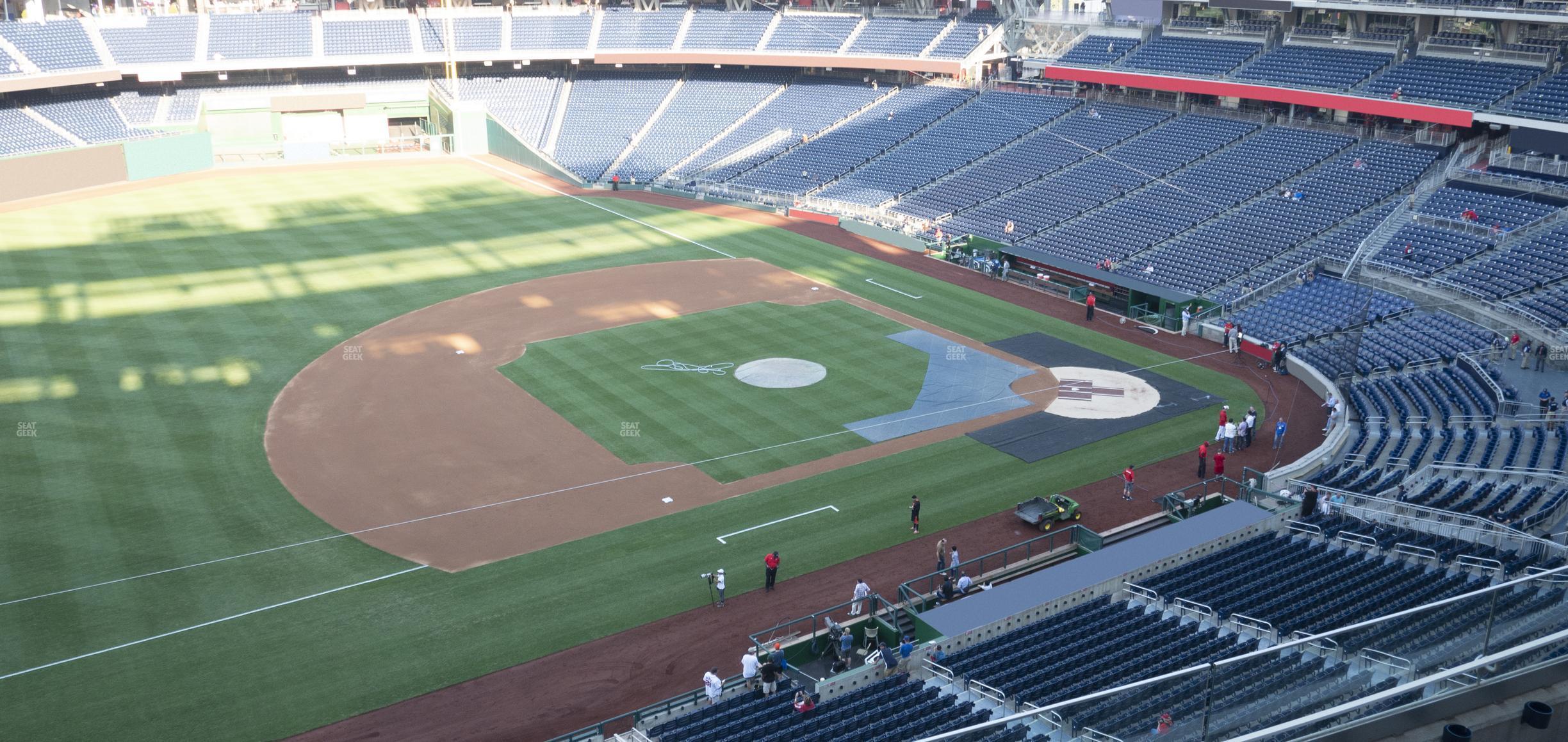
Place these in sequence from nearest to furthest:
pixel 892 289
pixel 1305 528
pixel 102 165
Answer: pixel 1305 528 → pixel 892 289 → pixel 102 165

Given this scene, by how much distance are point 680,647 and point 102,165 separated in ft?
168

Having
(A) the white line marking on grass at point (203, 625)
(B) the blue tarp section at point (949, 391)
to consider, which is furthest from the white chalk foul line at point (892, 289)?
(A) the white line marking on grass at point (203, 625)

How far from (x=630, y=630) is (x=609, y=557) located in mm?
3027

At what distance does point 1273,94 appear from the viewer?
50.5 metres

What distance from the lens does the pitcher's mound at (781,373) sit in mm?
36250

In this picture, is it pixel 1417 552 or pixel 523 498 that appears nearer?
pixel 1417 552

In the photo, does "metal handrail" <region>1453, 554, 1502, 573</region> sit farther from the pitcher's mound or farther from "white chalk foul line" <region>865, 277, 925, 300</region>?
"white chalk foul line" <region>865, 277, 925, 300</region>

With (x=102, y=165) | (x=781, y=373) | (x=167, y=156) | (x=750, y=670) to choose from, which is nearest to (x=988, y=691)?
(x=750, y=670)

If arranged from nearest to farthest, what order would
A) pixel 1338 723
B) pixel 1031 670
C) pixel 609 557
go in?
1. pixel 1338 723
2. pixel 1031 670
3. pixel 609 557

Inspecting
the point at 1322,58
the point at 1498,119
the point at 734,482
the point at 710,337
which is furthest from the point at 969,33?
Answer: the point at 734,482

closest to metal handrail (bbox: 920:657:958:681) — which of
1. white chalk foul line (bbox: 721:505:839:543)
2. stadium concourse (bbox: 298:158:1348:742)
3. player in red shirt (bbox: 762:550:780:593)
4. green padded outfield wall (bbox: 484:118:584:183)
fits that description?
stadium concourse (bbox: 298:158:1348:742)

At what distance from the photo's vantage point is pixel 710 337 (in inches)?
1582

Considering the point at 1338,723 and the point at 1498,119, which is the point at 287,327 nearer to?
the point at 1338,723

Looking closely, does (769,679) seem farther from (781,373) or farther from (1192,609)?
(781,373)
